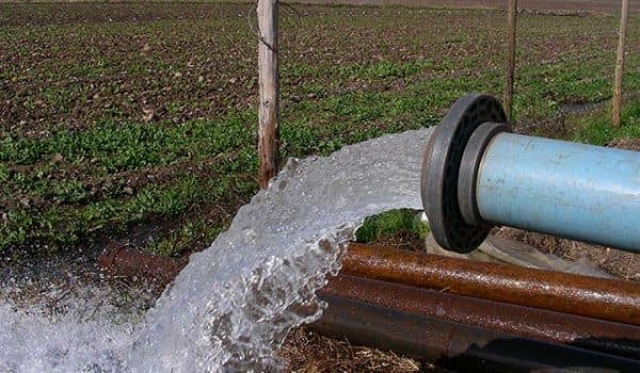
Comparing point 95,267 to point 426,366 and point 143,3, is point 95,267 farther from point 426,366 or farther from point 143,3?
point 143,3

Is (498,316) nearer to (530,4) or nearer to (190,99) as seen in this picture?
(190,99)

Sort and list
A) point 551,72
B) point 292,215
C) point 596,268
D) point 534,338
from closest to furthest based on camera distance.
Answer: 1. point 534,338
2. point 292,215
3. point 596,268
4. point 551,72

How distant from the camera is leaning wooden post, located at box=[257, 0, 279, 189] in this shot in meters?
5.16

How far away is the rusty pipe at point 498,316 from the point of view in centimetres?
307

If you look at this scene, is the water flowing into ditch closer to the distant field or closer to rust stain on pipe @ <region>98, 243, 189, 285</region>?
rust stain on pipe @ <region>98, 243, 189, 285</region>

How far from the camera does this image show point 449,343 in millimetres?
3078

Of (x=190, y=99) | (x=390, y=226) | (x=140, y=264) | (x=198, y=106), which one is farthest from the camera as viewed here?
(x=190, y=99)

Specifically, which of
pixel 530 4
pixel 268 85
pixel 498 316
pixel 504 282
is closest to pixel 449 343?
pixel 498 316

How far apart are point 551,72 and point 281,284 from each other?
11857 mm

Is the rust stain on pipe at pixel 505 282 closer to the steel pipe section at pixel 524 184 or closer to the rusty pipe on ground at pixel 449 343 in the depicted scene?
the rusty pipe on ground at pixel 449 343

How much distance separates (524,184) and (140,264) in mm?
2763

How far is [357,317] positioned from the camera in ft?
10.9

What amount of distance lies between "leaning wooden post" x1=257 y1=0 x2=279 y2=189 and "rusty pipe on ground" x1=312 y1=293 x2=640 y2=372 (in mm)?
2075

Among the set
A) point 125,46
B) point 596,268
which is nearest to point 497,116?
point 596,268
